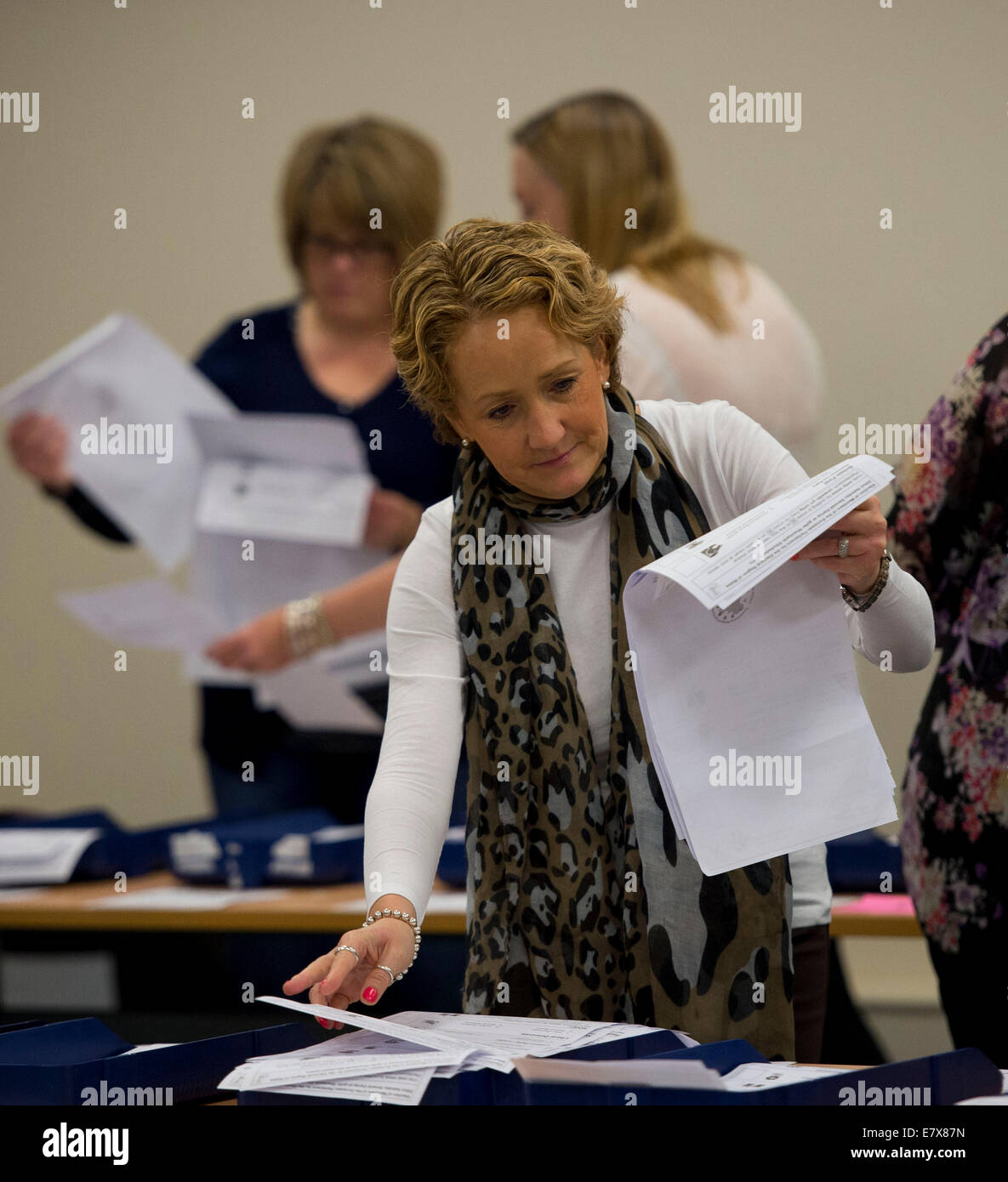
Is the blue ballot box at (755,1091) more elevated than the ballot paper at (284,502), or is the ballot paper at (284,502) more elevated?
the ballot paper at (284,502)

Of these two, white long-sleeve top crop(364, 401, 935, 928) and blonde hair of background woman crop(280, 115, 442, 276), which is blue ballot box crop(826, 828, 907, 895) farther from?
blonde hair of background woman crop(280, 115, 442, 276)

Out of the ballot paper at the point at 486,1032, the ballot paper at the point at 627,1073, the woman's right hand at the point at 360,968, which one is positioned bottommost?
the ballot paper at the point at 486,1032

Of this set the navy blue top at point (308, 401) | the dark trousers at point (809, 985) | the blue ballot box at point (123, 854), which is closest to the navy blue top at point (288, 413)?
the navy blue top at point (308, 401)

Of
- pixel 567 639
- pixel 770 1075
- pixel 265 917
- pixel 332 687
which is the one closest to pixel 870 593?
pixel 567 639

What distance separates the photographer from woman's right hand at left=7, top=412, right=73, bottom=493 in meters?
3.49

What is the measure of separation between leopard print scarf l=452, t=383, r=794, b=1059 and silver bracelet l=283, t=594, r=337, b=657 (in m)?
1.62

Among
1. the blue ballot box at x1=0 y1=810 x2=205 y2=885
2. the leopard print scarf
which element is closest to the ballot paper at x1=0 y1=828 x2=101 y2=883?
the blue ballot box at x1=0 y1=810 x2=205 y2=885

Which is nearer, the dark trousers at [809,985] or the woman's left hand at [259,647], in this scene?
the dark trousers at [809,985]

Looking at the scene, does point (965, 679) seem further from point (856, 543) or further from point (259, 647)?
point (259, 647)

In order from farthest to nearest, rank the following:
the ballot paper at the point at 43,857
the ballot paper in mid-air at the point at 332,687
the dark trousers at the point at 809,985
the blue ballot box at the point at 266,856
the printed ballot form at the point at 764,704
Result: 1. the ballot paper in mid-air at the point at 332,687
2. the ballot paper at the point at 43,857
3. the blue ballot box at the point at 266,856
4. the dark trousers at the point at 809,985
5. the printed ballot form at the point at 764,704

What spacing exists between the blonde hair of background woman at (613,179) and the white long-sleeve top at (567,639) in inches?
51.0

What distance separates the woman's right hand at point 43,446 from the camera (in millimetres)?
3492

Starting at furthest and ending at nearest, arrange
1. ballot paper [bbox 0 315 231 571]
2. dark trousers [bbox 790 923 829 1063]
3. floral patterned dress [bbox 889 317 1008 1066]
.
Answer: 1. ballot paper [bbox 0 315 231 571]
2. floral patterned dress [bbox 889 317 1008 1066]
3. dark trousers [bbox 790 923 829 1063]

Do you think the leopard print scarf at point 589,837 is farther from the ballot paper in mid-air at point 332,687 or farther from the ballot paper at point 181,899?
the ballot paper in mid-air at point 332,687
